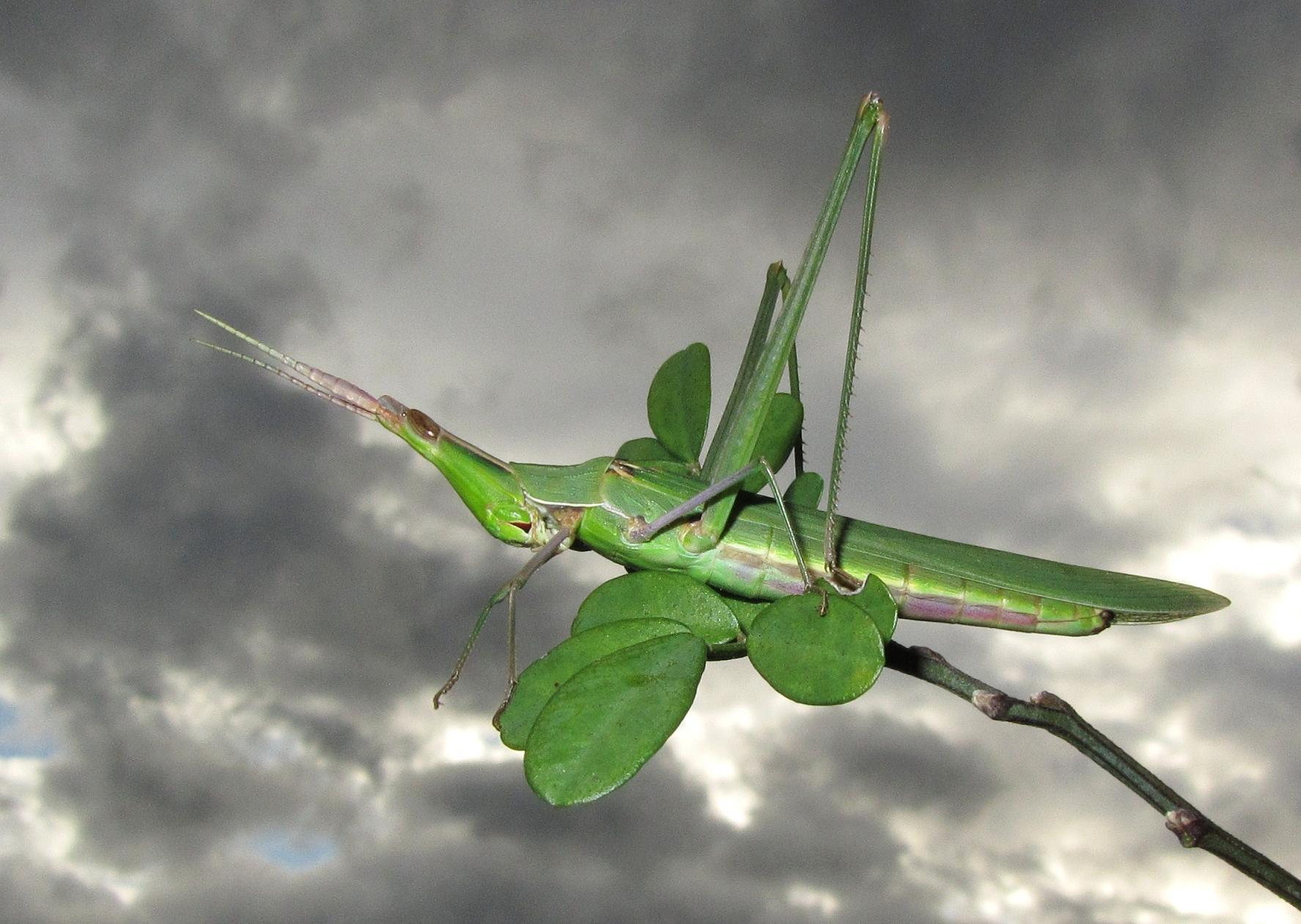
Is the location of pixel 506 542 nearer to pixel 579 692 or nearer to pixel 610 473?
pixel 610 473

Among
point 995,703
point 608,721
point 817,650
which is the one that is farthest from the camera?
point 995,703

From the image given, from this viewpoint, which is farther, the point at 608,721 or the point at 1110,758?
the point at 1110,758

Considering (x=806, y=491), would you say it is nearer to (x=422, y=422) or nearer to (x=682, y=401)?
(x=682, y=401)

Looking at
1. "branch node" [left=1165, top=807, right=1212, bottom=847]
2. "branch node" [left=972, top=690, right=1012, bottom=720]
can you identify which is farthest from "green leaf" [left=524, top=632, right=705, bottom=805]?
"branch node" [left=1165, top=807, right=1212, bottom=847]

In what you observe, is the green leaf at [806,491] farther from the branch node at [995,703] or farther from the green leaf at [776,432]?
the branch node at [995,703]

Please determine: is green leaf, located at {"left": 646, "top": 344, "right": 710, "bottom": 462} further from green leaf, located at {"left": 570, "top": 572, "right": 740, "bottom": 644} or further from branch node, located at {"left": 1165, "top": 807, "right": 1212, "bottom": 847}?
branch node, located at {"left": 1165, "top": 807, "right": 1212, "bottom": 847}

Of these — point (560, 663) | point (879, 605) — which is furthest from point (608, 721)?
point (879, 605)
